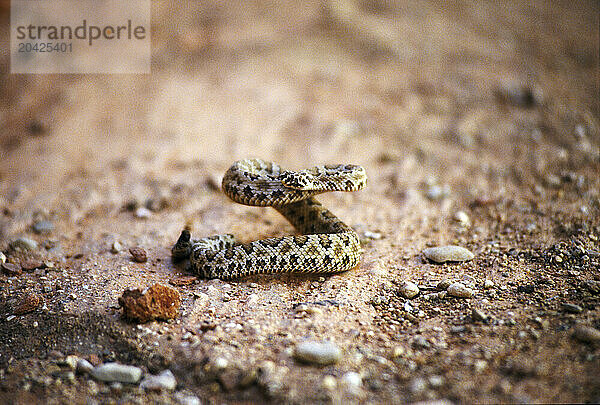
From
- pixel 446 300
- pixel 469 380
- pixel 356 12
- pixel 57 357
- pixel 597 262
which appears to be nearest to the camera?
pixel 469 380

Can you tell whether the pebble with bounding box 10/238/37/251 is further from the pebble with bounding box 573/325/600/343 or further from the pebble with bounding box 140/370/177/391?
the pebble with bounding box 573/325/600/343

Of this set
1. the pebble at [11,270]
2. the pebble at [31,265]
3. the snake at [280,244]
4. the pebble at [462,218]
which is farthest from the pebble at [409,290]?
the pebble at [11,270]

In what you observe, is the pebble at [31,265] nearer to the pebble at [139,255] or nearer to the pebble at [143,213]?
the pebble at [139,255]

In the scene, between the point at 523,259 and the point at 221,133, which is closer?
the point at 523,259

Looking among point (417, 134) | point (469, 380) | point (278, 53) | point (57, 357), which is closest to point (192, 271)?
point (57, 357)

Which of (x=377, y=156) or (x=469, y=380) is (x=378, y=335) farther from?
(x=377, y=156)

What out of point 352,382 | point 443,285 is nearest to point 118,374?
point 352,382

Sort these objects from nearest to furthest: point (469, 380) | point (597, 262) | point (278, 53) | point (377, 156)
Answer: point (469, 380), point (597, 262), point (377, 156), point (278, 53)
